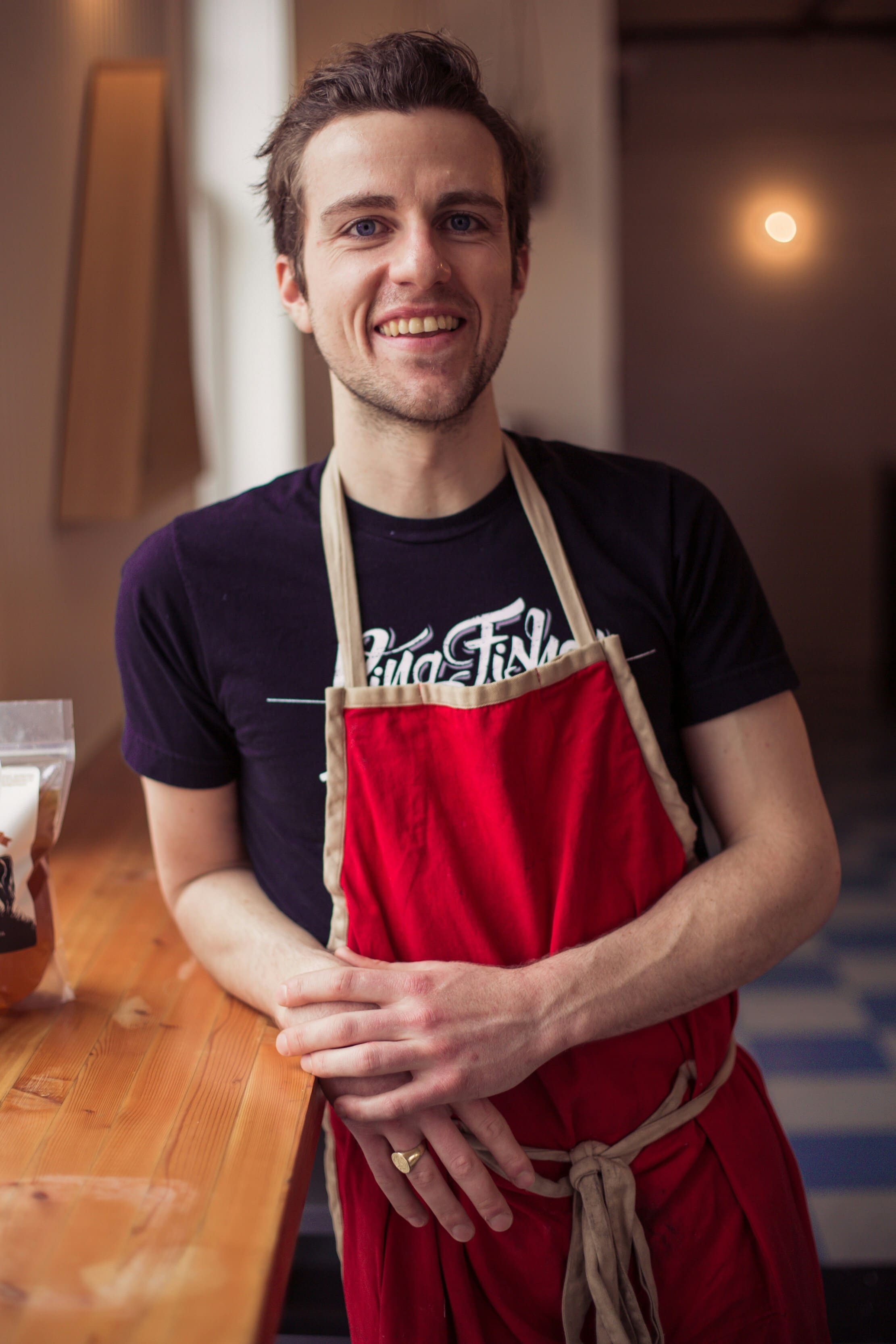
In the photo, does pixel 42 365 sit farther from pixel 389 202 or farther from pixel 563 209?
pixel 563 209

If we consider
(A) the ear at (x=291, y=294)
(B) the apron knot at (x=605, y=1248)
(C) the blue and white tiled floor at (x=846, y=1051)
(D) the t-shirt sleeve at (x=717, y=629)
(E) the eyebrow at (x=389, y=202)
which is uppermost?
(E) the eyebrow at (x=389, y=202)

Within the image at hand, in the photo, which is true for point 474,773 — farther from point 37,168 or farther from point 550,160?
point 550,160

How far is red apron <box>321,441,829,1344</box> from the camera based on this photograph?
103cm

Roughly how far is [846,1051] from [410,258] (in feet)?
7.88

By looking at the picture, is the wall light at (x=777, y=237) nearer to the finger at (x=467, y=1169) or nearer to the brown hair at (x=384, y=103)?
the brown hair at (x=384, y=103)

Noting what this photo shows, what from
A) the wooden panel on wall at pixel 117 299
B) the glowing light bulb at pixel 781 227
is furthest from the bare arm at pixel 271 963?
the glowing light bulb at pixel 781 227

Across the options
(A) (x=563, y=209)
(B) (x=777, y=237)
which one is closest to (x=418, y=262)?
(A) (x=563, y=209)

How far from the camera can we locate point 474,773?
103 centimetres

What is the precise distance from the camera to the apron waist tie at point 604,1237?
1012 millimetres

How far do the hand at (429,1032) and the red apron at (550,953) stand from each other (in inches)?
2.6

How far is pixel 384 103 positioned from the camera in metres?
1.07

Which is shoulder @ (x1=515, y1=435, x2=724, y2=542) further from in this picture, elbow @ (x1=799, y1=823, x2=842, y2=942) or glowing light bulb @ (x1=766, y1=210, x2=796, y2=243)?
glowing light bulb @ (x1=766, y1=210, x2=796, y2=243)

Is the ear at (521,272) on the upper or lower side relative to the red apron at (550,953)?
upper

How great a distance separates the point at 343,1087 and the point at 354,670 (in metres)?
0.36
